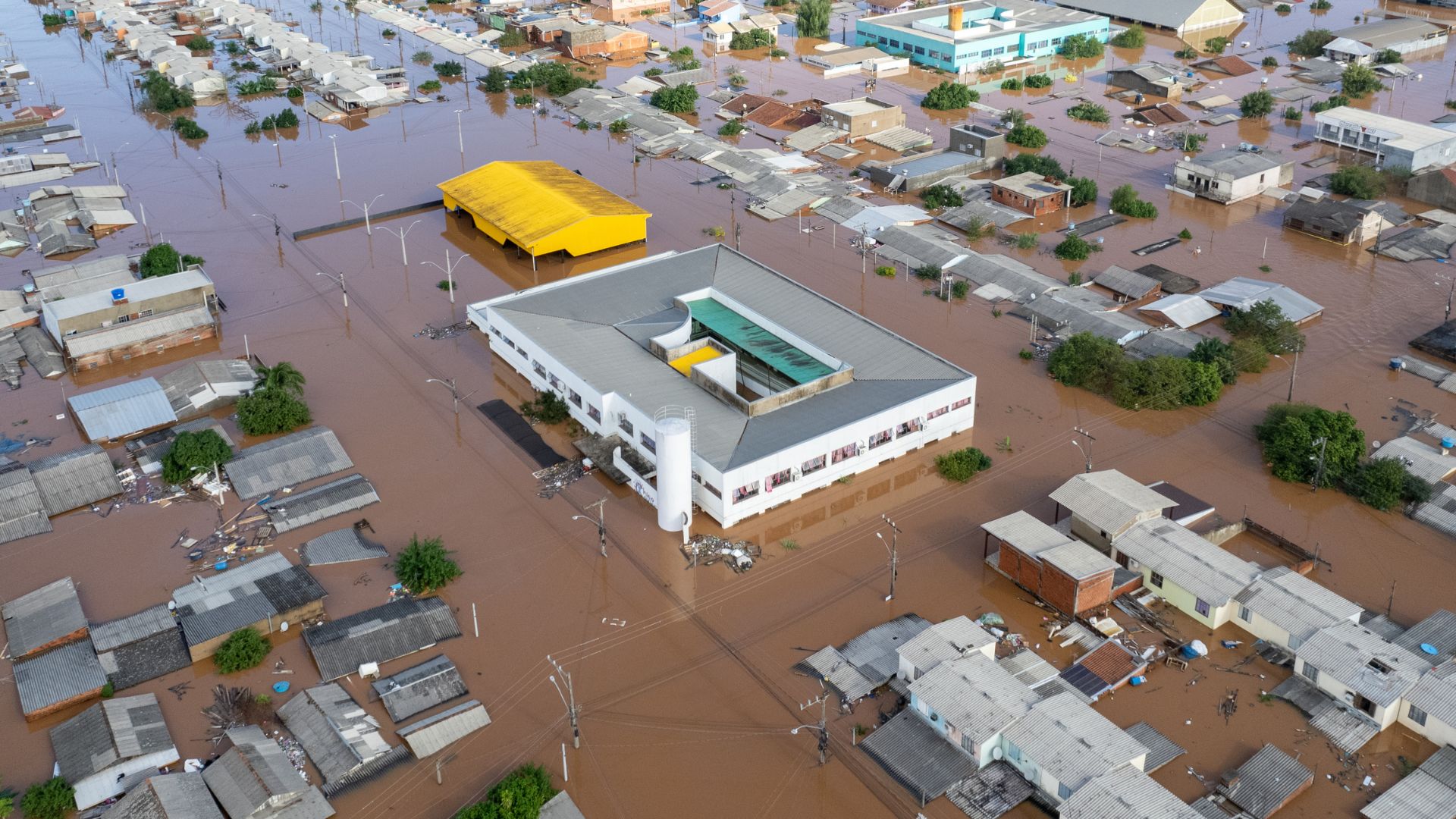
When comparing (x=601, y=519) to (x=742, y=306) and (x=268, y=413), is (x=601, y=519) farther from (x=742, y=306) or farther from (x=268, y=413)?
(x=268, y=413)

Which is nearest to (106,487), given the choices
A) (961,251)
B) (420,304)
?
(420,304)

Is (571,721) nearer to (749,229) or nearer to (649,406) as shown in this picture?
(649,406)

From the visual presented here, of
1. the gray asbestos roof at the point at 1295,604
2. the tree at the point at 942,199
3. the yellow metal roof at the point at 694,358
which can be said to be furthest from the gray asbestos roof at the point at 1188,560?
the tree at the point at 942,199

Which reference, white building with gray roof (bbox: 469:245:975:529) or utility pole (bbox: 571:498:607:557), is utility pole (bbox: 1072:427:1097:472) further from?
utility pole (bbox: 571:498:607:557)

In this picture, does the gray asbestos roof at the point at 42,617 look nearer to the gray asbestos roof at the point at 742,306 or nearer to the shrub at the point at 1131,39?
the gray asbestos roof at the point at 742,306

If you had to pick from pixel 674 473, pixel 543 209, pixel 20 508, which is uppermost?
pixel 543 209

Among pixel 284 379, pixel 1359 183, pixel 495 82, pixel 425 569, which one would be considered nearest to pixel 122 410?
pixel 284 379

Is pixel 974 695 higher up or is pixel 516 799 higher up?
pixel 974 695
